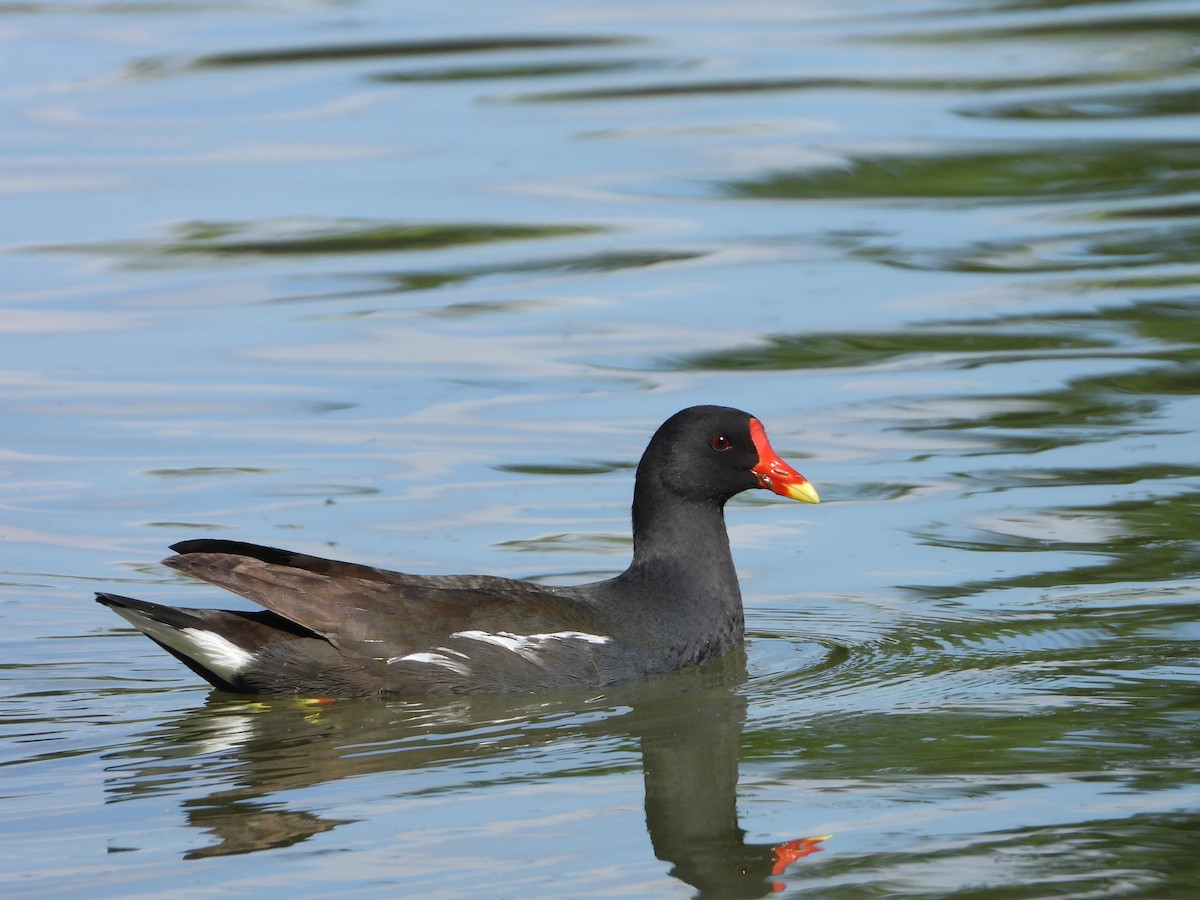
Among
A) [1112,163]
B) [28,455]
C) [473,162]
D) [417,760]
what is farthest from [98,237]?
[417,760]

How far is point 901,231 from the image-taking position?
13.5 m

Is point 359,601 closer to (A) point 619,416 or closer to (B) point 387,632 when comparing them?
(B) point 387,632

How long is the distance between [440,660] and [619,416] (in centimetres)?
332

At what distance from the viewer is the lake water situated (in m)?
5.73

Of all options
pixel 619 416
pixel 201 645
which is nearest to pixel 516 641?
pixel 201 645

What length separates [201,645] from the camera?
6949 millimetres

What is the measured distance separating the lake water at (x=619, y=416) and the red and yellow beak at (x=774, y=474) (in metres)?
0.46

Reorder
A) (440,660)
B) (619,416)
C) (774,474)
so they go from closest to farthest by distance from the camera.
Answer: (440,660) < (774,474) < (619,416)

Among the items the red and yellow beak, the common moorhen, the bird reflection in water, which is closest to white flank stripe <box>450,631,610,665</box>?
the common moorhen

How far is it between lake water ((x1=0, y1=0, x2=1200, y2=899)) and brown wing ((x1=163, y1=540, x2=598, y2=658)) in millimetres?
258

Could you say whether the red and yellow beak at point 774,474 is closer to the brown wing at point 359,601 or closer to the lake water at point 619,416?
the lake water at point 619,416

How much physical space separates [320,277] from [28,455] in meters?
3.32

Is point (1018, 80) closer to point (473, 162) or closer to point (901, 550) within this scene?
point (473, 162)

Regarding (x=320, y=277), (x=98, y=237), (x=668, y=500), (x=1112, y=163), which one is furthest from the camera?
(x=1112, y=163)
